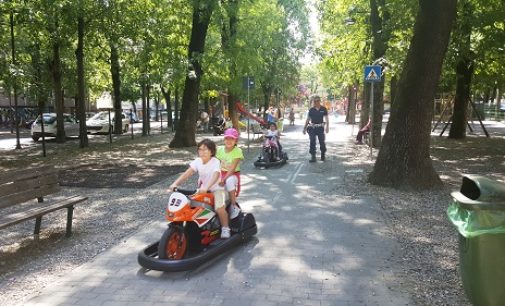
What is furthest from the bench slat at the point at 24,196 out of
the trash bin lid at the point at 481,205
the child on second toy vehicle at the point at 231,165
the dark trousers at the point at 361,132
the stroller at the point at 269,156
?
the dark trousers at the point at 361,132

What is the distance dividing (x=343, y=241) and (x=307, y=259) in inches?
35.6

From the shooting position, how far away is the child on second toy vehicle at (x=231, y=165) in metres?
6.25

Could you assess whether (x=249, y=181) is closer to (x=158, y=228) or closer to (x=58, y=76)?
(x=158, y=228)

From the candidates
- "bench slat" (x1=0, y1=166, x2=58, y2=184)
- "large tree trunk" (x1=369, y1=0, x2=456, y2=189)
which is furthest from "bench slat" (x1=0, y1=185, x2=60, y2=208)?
"large tree trunk" (x1=369, y1=0, x2=456, y2=189)

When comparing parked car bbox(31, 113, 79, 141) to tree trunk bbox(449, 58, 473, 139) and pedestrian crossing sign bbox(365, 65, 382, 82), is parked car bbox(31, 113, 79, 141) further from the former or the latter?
tree trunk bbox(449, 58, 473, 139)

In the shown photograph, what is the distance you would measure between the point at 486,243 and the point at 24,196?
224 inches

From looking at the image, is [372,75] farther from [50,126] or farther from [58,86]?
[50,126]

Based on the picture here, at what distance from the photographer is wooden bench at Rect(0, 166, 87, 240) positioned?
6152 millimetres

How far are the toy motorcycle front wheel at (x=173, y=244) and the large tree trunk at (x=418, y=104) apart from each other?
5807 millimetres

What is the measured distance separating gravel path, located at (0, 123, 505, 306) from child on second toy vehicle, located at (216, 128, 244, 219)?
1.63m

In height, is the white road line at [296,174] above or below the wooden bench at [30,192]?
below

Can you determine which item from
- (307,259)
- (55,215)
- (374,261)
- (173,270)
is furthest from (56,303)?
(55,215)

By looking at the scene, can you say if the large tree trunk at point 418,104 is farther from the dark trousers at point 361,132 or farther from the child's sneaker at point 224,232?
the dark trousers at point 361,132

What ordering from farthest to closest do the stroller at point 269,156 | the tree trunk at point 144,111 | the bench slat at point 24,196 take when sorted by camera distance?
the tree trunk at point 144,111 < the stroller at point 269,156 < the bench slat at point 24,196
